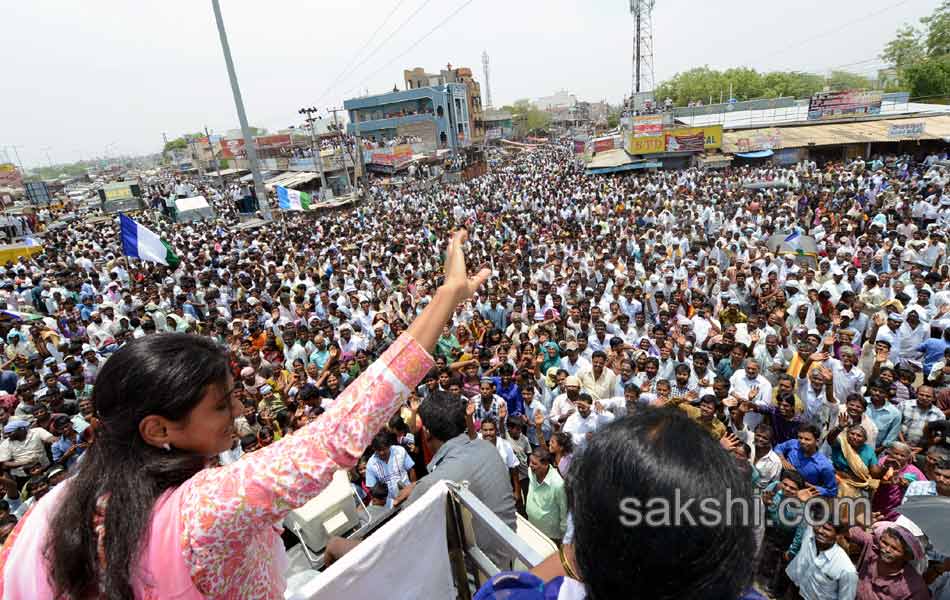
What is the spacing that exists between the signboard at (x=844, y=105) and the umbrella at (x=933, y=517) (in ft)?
97.0

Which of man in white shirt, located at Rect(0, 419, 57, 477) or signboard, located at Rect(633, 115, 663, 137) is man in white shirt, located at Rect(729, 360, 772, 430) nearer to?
man in white shirt, located at Rect(0, 419, 57, 477)

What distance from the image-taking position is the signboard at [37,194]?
36594 mm

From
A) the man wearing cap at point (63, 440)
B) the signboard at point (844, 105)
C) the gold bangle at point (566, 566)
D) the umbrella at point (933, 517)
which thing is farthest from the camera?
the signboard at point (844, 105)

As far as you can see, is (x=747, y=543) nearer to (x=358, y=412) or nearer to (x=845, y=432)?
(x=358, y=412)

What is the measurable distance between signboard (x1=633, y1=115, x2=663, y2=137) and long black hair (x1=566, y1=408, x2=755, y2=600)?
82.3 feet

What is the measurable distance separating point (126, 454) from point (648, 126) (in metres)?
25.6

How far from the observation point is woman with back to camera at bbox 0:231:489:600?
0.78m

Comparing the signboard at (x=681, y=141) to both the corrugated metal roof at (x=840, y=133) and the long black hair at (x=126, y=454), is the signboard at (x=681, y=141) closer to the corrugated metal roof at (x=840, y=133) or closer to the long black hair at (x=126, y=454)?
the corrugated metal roof at (x=840, y=133)

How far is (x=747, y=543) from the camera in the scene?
0.82 m

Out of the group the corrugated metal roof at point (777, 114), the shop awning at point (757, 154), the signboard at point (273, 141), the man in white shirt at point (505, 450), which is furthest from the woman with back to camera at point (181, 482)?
the signboard at point (273, 141)

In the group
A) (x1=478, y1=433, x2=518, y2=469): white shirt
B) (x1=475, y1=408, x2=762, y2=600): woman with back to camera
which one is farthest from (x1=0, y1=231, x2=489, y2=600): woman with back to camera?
(x1=478, y1=433, x2=518, y2=469): white shirt

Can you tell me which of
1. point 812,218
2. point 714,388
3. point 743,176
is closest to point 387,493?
point 714,388

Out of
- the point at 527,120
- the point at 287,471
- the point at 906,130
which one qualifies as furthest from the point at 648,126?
the point at 527,120

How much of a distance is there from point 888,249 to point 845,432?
640 centimetres
